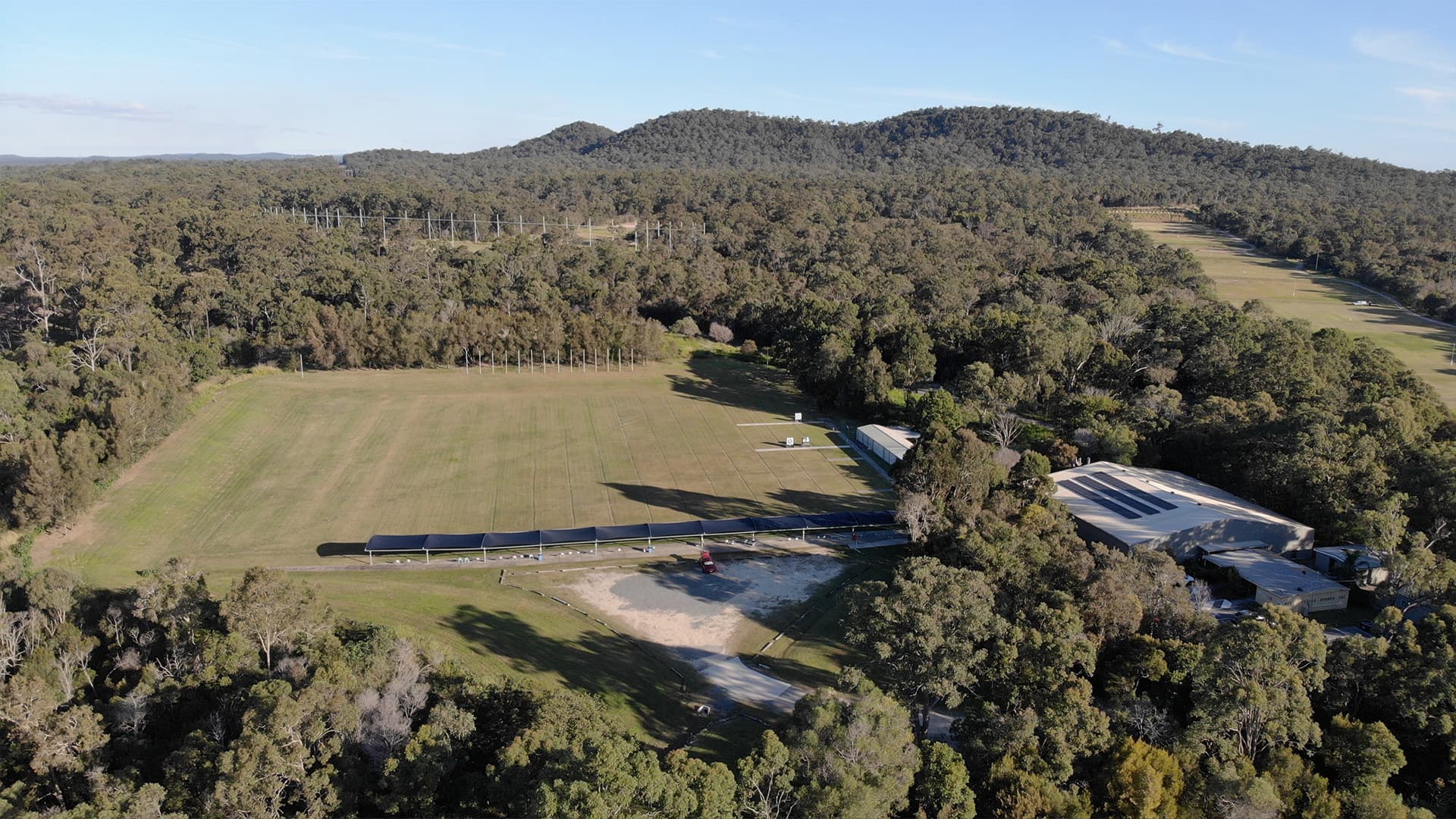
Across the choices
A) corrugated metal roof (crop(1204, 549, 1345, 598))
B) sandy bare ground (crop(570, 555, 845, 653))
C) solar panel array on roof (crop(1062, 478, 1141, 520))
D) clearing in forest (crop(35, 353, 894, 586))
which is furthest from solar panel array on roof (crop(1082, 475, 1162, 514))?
sandy bare ground (crop(570, 555, 845, 653))

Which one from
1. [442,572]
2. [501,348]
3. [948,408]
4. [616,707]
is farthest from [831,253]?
[616,707]

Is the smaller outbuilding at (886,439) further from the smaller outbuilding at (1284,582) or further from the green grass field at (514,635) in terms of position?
the green grass field at (514,635)

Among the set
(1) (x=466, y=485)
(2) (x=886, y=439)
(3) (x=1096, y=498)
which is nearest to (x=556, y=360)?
(1) (x=466, y=485)

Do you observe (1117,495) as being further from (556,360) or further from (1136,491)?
(556,360)

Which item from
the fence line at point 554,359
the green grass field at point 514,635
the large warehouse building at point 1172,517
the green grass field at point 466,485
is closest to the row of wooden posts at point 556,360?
the fence line at point 554,359

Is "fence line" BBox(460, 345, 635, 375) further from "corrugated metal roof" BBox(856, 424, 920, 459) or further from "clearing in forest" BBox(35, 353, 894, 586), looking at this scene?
"corrugated metal roof" BBox(856, 424, 920, 459)

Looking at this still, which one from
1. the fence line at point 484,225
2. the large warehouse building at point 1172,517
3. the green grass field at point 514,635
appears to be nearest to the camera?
the green grass field at point 514,635
